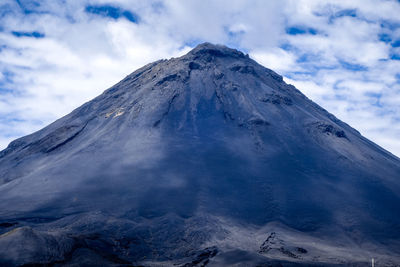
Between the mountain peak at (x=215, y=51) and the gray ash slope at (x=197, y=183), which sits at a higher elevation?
the mountain peak at (x=215, y=51)

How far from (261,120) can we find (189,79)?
15.9 meters

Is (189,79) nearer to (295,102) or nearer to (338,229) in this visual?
(295,102)

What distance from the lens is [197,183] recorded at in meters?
41.8

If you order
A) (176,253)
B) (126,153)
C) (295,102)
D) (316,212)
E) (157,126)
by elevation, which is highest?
(295,102)

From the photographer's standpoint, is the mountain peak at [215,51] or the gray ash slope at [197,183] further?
the mountain peak at [215,51]

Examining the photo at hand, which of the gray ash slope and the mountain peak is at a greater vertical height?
the mountain peak

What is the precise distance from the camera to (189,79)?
64438 millimetres

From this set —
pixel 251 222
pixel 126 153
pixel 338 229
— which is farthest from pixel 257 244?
pixel 126 153

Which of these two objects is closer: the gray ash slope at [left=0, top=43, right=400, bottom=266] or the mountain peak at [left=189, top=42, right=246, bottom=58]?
the gray ash slope at [left=0, top=43, right=400, bottom=266]

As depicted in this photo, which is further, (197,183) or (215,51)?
(215,51)

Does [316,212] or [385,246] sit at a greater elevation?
[316,212]

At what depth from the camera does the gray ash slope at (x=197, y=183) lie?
28.7 m

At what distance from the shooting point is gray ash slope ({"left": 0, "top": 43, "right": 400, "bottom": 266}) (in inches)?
1129

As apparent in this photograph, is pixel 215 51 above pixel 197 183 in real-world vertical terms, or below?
above
